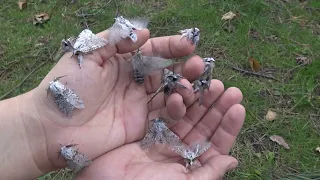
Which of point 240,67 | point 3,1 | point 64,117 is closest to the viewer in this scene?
point 64,117

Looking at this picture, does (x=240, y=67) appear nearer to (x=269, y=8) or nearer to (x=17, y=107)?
(x=269, y=8)

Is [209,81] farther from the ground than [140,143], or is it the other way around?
[209,81]

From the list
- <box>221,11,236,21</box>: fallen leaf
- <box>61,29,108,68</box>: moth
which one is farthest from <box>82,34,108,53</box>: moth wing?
<box>221,11,236,21</box>: fallen leaf

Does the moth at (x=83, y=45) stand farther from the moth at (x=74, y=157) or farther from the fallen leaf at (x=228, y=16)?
the fallen leaf at (x=228, y=16)

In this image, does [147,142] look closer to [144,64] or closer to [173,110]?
[173,110]

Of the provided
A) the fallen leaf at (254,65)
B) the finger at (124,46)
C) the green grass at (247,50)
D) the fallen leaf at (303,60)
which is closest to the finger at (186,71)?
the finger at (124,46)

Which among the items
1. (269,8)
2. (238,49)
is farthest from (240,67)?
(269,8)

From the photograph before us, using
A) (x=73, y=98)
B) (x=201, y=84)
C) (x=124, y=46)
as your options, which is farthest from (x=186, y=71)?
(x=73, y=98)
